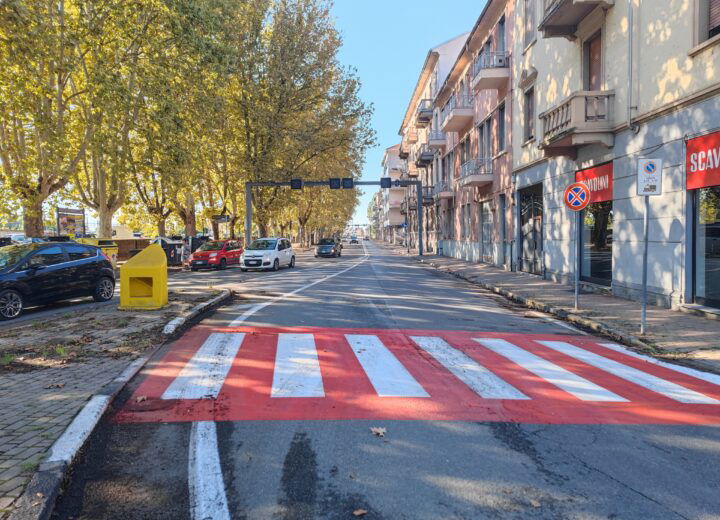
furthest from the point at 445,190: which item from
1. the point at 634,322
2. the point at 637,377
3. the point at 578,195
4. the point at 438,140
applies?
the point at 637,377

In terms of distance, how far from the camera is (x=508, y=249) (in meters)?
22.4

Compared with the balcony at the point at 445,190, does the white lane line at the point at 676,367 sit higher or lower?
lower

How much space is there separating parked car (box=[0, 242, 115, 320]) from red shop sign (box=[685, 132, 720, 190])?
45.2 ft

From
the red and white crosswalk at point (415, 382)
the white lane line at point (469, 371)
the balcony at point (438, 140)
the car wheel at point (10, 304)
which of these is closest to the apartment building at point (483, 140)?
the balcony at point (438, 140)

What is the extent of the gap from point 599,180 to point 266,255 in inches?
615

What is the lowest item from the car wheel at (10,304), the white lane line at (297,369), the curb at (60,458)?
the white lane line at (297,369)

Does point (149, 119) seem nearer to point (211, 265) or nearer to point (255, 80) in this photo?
point (211, 265)

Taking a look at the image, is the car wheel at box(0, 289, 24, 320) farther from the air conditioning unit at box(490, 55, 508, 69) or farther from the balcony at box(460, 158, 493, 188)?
the balcony at box(460, 158, 493, 188)

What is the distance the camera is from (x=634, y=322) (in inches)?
356

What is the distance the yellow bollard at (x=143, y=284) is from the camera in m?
10.2

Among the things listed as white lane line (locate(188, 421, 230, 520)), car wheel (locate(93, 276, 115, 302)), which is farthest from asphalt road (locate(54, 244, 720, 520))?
car wheel (locate(93, 276, 115, 302))

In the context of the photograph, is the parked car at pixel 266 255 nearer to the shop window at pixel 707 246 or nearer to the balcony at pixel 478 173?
the balcony at pixel 478 173

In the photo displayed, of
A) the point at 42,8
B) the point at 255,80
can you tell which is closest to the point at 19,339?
the point at 42,8

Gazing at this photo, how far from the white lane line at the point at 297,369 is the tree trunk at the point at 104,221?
20.2 meters
